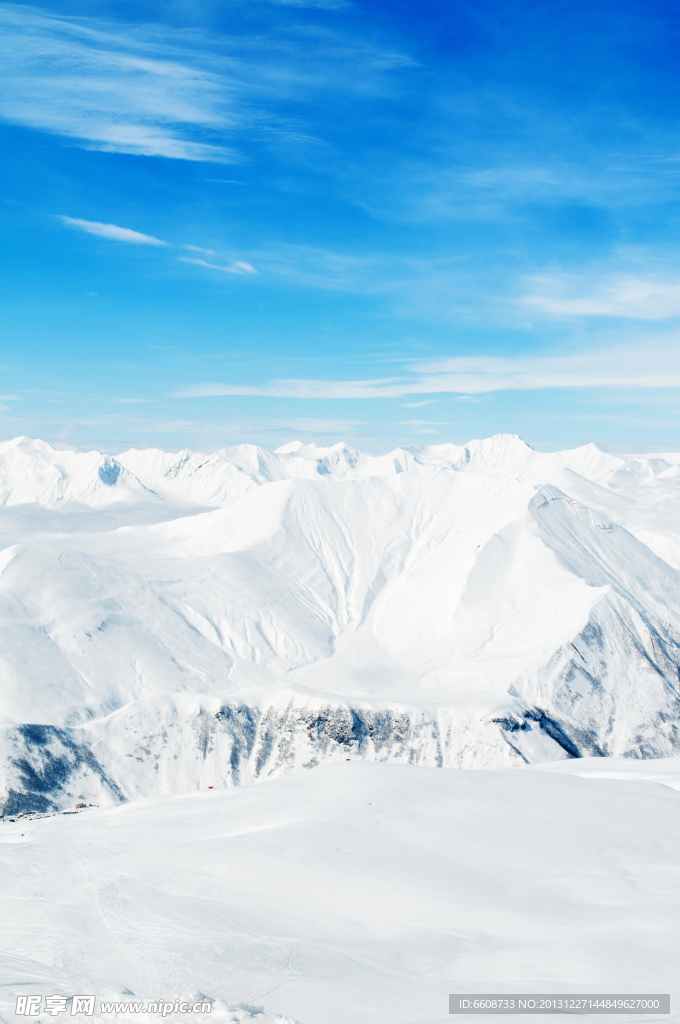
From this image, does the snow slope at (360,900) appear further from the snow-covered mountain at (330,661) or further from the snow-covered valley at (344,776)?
the snow-covered mountain at (330,661)

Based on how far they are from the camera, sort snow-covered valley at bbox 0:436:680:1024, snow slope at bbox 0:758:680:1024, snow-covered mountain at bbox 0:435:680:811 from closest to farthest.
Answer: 1. snow slope at bbox 0:758:680:1024
2. snow-covered valley at bbox 0:436:680:1024
3. snow-covered mountain at bbox 0:435:680:811

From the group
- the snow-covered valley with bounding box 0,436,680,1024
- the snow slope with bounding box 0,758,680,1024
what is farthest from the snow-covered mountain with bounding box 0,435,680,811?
the snow slope with bounding box 0,758,680,1024

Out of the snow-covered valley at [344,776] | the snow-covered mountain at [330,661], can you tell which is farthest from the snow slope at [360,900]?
the snow-covered mountain at [330,661]

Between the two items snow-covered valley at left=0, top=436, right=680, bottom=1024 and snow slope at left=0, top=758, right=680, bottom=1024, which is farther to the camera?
snow-covered valley at left=0, top=436, right=680, bottom=1024

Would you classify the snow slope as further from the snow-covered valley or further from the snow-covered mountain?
the snow-covered mountain

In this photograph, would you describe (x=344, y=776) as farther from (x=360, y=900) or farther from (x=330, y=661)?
(x=330, y=661)

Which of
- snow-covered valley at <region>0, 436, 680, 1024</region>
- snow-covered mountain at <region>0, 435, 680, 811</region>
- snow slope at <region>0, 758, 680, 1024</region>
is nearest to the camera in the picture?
snow slope at <region>0, 758, 680, 1024</region>

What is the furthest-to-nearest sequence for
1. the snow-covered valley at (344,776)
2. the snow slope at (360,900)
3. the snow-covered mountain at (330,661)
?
1. the snow-covered mountain at (330,661)
2. the snow-covered valley at (344,776)
3. the snow slope at (360,900)

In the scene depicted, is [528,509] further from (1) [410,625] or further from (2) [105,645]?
(2) [105,645]

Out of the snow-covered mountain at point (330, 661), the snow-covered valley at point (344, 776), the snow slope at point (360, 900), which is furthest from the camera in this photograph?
the snow-covered mountain at point (330, 661)

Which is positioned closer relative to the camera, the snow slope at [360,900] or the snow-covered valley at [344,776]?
the snow slope at [360,900]
